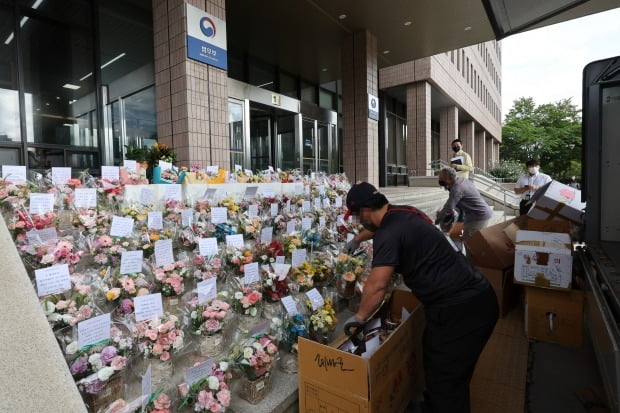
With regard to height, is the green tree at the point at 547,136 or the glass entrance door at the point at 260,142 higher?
the green tree at the point at 547,136

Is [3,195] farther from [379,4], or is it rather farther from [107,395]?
[379,4]

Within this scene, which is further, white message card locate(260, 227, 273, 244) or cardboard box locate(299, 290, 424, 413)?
white message card locate(260, 227, 273, 244)

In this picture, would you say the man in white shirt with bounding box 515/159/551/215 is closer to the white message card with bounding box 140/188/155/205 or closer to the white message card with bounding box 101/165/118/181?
the white message card with bounding box 140/188/155/205

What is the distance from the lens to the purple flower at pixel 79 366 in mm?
1508

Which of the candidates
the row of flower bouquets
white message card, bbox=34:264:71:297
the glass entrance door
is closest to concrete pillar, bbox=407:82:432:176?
the glass entrance door

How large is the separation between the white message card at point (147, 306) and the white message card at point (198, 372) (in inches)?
16.3

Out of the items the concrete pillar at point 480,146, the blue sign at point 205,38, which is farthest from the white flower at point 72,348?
the concrete pillar at point 480,146

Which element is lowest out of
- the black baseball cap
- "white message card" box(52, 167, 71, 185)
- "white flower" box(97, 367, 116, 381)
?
"white flower" box(97, 367, 116, 381)

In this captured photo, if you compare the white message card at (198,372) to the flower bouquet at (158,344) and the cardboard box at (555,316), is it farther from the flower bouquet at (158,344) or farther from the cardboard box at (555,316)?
the cardboard box at (555,316)

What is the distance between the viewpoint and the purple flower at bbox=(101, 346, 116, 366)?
159cm

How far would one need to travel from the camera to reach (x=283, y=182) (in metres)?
5.07

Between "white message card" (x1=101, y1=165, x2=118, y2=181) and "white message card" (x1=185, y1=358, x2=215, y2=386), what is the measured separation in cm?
221

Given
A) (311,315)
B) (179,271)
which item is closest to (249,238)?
(179,271)

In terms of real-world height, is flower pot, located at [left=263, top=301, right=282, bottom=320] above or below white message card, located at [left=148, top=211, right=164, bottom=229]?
below
